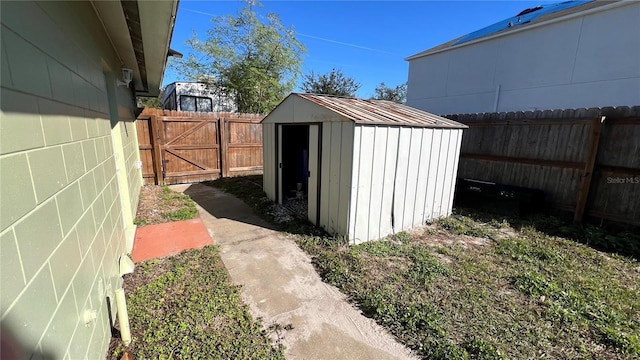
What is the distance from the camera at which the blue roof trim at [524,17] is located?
9.83 meters

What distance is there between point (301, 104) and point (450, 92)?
34.7ft

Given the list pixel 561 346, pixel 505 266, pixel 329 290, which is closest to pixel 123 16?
pixel 329 290

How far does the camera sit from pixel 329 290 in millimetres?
3113

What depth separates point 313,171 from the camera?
189 inches

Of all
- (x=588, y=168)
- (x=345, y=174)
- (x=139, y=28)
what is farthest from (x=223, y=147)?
(x=588, y=168)

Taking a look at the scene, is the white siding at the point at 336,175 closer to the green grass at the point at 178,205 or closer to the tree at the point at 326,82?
the green grass at the point at 178,205

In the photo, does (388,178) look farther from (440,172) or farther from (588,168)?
(588,168)

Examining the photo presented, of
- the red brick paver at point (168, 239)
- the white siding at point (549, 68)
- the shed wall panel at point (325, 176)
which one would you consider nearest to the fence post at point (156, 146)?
the red brick paver at point (168, 239)

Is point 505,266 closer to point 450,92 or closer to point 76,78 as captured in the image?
point 76,78

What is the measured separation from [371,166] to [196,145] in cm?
652

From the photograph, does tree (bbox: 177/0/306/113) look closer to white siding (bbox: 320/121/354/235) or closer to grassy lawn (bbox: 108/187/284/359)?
white siding (bbox: 320/121/354/235)

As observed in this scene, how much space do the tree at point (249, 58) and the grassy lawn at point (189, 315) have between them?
1244cm

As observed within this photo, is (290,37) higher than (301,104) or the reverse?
higher

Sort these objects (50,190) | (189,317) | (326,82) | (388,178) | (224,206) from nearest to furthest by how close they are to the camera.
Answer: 1. (50,190)
2. (189,317)
3. (388,178)
4. (224,206)
5. (326,82)
